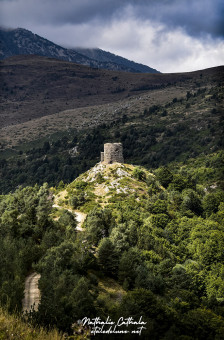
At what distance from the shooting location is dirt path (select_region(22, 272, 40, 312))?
19.5 metres

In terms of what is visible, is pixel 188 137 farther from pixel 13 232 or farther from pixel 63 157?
pixel 13 232

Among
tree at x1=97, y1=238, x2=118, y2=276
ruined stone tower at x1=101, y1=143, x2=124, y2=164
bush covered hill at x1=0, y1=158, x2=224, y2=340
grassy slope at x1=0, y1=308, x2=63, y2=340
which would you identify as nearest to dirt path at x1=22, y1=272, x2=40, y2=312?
bush covered hill at x1=0, y1=158, x2=224, y2=340

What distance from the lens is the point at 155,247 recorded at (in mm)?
42906

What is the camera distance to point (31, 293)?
21.4 metres

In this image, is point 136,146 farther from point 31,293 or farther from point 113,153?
point 31,293

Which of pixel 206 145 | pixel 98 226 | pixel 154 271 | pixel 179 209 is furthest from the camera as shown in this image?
pixel 206 145

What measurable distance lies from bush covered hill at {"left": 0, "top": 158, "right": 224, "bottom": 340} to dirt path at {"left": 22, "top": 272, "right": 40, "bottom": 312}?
38.1 inches

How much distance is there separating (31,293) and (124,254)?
14.1 meters

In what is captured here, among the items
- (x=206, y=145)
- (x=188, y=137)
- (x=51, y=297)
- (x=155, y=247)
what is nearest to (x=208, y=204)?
(x=155, y=247)

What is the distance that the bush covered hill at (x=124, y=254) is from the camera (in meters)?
19.0

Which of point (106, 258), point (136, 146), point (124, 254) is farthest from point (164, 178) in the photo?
point (136, 146)

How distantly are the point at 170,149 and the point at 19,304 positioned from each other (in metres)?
139

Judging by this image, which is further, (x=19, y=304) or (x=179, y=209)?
(x=179, y=209)

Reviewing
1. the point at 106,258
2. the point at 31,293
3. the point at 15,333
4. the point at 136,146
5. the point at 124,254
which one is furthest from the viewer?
the point at 136,146
